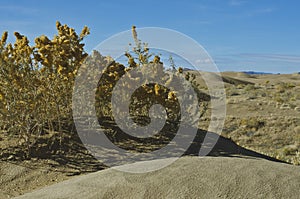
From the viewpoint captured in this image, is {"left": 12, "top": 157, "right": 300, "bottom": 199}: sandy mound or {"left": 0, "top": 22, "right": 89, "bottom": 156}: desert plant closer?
{"left": 12, "top": 157, "right": 300, "bottom": 199}: sandy mound

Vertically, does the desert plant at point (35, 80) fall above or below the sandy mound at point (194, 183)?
above

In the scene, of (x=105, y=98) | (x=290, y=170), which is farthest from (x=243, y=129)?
(x=290, y=170)

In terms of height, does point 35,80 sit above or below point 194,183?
above

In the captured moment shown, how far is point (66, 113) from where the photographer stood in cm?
786

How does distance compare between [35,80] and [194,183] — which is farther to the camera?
[35,80]

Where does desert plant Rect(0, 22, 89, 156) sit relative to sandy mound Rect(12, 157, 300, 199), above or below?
above

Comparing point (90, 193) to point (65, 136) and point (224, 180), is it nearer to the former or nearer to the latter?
point (224, 180)

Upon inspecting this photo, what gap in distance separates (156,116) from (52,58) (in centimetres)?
302

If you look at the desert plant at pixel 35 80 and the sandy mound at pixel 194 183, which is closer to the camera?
the sandy mound at pixel 194 183

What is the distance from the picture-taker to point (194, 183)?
16.4ft

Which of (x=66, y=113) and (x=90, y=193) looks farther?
(x=66, y=113)

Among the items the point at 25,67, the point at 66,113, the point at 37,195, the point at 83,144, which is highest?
the point at 25,67

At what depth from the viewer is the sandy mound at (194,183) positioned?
4.77m

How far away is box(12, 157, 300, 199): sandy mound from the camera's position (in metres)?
4.77
